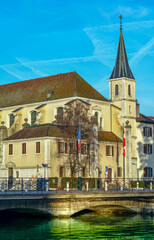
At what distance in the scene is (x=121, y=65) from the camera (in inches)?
3159

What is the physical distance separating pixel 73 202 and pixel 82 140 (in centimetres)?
2436

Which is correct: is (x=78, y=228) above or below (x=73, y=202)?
below

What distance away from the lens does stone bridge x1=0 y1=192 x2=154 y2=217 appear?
38.3m

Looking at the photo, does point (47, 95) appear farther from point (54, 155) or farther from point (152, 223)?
point (152, 223)

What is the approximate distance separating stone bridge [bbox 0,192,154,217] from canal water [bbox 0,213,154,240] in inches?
37.5

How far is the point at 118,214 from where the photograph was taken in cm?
4691

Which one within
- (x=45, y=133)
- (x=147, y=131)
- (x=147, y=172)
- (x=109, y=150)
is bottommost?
(x=147, y=172)

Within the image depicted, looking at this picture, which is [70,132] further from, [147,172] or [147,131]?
[147,131]

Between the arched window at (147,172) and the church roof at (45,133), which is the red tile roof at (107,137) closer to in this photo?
the church roof at (45,133)

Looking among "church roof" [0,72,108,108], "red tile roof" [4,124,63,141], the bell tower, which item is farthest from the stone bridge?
the bell tower

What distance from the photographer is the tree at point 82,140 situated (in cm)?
6372

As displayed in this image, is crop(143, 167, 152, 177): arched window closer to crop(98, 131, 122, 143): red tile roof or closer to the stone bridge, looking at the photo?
crop(98, 131, 122, 143): red tile roof

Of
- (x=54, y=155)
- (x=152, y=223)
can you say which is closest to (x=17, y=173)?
(x=54, y=155)

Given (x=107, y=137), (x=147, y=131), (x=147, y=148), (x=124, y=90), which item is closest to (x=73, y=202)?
(x=107, y=137)
